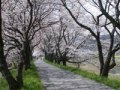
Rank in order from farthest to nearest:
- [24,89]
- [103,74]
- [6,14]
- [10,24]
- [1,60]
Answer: [10,24], [6,14], [103,74], [24,89], [1,60]

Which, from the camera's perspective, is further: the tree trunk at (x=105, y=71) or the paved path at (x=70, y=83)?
the tree trunk at (x=105, y=71)

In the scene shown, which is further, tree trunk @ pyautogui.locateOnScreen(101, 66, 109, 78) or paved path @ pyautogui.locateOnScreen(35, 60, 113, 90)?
tree trunk @ pyautogui.locateOnScreen(101, 66, 109, 78)

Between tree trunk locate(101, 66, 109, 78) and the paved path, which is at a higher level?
tree trunk locate(101, 66, 109, 78)

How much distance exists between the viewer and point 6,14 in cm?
2719

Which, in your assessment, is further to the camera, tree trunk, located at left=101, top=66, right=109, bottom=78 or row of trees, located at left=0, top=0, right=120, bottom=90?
tree trunk, located at left=101, top=66, right=109, bottom=78

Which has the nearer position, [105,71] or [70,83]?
[70,83]

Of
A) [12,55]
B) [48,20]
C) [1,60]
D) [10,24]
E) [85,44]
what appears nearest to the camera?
[1,60]

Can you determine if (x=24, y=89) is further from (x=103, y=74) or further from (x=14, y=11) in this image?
(x=14, y=11)

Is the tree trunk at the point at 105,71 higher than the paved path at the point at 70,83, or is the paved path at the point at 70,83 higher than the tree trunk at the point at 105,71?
the tree trunk at the point at 105,71

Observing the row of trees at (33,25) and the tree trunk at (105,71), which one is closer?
the row of trees at (33,25)

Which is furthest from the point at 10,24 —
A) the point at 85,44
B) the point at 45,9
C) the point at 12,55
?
the point at 85,44

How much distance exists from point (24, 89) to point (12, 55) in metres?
33.6

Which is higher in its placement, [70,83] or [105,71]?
[105,71]

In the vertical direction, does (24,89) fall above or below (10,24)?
below
